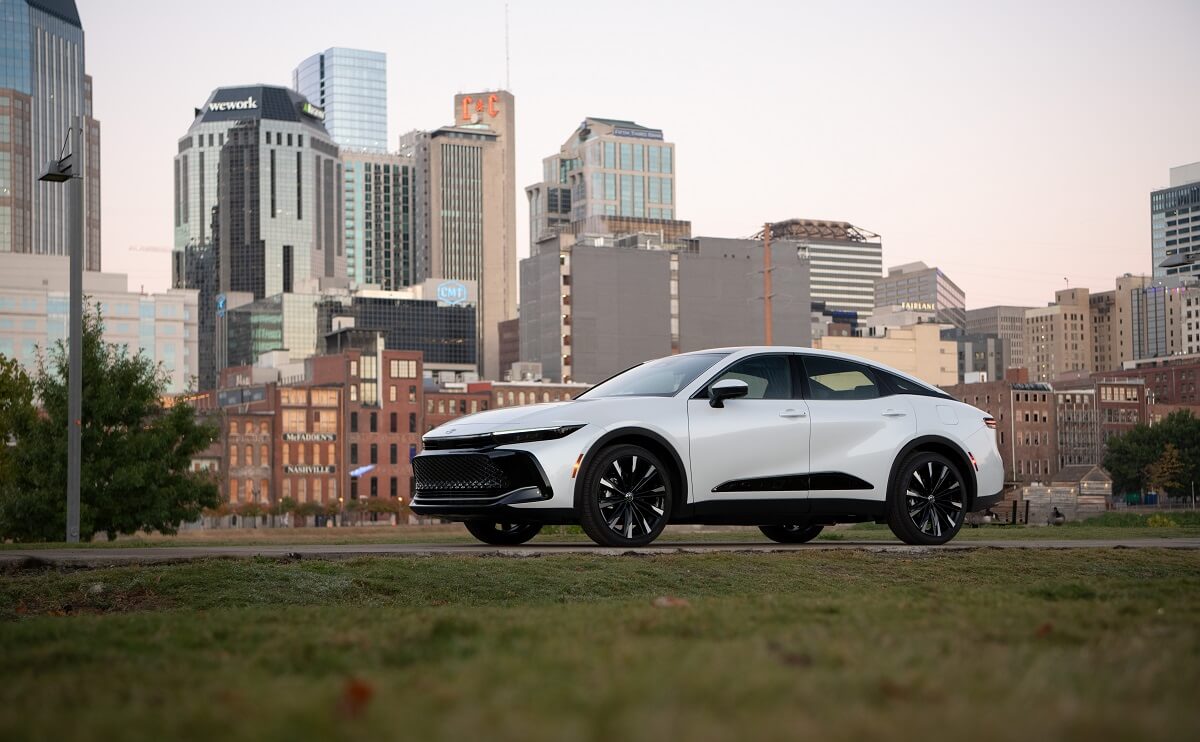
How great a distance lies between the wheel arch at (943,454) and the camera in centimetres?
1237

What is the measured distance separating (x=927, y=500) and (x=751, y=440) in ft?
6.68

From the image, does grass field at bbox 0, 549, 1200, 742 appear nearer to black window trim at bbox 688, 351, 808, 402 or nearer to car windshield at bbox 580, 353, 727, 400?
black window trim at bbox 688, 351, 808, 402

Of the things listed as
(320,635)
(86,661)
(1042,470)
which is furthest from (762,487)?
(1042,470)

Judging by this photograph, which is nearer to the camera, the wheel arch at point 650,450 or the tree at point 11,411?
the wheel arch at point 650,450

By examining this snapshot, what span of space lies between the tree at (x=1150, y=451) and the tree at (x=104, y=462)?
395 ft

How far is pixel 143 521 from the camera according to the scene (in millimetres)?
Result: 35000

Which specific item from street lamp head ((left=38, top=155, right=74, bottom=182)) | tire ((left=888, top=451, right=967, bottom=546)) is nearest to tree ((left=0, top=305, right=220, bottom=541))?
street lamp head ((left=38, top=155, right=74, bottom=182))

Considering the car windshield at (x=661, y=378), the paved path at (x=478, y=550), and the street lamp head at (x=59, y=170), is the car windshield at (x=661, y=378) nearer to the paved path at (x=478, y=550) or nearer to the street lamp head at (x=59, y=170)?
the paved path at (x=478, y=550)

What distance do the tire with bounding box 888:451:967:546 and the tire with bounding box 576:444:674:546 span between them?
2.24m

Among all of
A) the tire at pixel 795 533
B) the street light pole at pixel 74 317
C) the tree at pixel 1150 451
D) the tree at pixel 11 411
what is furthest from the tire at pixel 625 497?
the tree at pixel 1150 451

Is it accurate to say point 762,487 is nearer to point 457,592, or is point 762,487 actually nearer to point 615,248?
point 457,592

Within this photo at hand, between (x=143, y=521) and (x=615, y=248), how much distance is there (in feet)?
473

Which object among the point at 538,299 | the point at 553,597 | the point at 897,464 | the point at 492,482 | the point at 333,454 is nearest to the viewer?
the point at 553,597

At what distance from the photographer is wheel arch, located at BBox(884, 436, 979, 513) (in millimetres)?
12367
